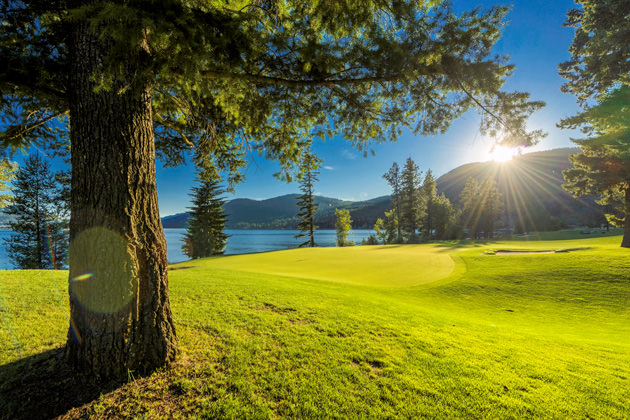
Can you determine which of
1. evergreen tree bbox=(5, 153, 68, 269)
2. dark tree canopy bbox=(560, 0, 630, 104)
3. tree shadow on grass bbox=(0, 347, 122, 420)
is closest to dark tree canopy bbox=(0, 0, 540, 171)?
tree shadow on grass bbox=(0, 347, 122, 420)

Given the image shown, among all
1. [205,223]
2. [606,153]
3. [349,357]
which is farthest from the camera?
[205,223]

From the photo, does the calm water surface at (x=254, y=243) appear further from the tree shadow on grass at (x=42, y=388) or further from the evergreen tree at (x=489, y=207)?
the evergreen tree at (x=489, y=207)

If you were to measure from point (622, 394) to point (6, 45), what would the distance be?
8973 millimetres

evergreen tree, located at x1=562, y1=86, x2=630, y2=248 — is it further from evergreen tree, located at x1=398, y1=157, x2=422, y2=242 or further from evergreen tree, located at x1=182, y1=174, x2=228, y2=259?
evergreen tree, located at x1=182, y1=174, x2=228, y2=259

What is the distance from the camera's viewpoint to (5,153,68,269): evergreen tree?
67.1ft

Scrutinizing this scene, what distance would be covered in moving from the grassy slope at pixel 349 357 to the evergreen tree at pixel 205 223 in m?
22.9

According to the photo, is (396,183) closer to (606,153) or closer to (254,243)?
(606,153)

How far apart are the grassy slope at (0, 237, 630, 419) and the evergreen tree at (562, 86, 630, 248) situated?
10.7m

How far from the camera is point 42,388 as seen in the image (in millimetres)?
2307

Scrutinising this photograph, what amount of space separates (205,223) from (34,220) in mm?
14668

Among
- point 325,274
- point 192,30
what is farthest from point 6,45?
point 325,274

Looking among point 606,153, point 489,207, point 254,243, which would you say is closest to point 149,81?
point 606,153

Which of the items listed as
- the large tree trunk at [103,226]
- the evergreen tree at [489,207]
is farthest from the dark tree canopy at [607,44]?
the evergreen tree at [489,207]

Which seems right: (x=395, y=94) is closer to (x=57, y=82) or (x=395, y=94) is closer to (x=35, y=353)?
(x=57, y=82)
